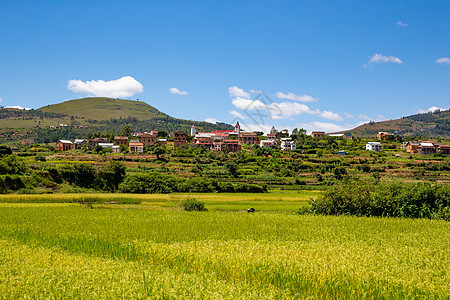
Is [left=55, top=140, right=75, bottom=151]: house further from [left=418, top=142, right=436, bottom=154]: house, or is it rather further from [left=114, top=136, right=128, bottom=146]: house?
[left=418, top=142, right=436, bottom=154]: house

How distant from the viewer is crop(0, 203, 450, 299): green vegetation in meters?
10.1

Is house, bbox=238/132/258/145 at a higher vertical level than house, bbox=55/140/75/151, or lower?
higher

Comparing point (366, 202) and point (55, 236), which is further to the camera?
point (366, 202)

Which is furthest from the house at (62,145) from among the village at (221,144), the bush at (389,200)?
the bush at (389,200)

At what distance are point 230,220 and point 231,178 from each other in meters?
49.3

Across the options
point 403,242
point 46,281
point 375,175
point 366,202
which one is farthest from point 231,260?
point 375,175

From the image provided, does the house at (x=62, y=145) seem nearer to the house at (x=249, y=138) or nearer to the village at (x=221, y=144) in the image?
the village at (x=221, y=144)

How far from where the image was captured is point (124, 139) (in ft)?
458

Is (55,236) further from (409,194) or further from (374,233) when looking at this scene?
(409,194)

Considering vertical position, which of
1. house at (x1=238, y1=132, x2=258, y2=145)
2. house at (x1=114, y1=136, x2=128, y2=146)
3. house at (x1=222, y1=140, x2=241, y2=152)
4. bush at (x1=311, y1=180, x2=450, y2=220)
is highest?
house at (x1=238, y1=132, x2=258, y2=145)

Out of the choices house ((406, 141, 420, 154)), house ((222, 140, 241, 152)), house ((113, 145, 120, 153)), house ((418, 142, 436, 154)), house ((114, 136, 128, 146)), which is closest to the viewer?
house ((418, 142, 436, 154))

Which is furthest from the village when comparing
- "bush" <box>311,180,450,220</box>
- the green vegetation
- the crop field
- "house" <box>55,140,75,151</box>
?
the green vegetation

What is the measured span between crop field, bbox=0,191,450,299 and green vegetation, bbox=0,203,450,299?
0.05m

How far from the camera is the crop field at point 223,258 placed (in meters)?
10.1
